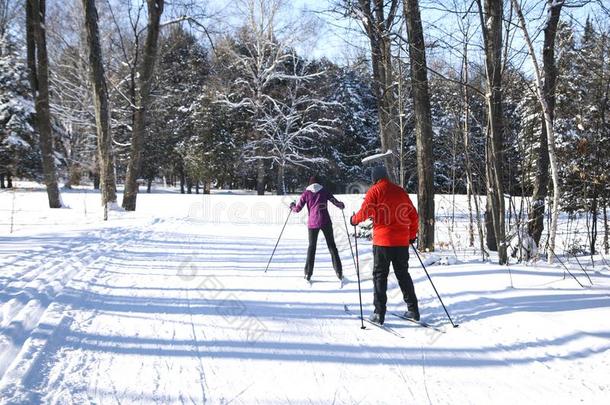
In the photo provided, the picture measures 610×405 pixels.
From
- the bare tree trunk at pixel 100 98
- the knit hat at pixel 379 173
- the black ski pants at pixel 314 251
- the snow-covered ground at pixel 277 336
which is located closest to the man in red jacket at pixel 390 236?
the knit hat at pixel 379 173

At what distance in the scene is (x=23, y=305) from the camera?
15.3 ft

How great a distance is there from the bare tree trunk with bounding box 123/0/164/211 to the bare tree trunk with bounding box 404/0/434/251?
35.7ft

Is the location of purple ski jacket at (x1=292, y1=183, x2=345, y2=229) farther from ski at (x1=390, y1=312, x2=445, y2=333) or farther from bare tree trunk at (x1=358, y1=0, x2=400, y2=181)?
bare tree trunk at (x1=358, y1=0, x2=400, y2=181)

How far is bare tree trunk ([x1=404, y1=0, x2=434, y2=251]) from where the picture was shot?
350 inches

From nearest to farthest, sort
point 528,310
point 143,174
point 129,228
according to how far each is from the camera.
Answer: point 528,310 → point 129,228 → point 143,174

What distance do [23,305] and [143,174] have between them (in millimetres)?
37139

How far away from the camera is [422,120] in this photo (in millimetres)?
9148

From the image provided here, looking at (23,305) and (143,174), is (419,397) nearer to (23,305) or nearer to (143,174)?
(23,305)

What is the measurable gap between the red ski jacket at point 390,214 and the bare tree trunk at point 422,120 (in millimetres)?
4536

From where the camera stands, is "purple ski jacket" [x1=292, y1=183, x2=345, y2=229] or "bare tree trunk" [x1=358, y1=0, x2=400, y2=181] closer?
"purple ski jacket" [x1=292, y1=183, x2=345, y2=229]

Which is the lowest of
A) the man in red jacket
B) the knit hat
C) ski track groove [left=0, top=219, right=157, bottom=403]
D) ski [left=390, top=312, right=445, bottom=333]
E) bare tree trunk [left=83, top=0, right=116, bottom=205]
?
ski [left=390, top=312, right=445, bottom=333]

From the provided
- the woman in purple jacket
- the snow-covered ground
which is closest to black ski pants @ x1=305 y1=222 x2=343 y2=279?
the woman in purple jacket

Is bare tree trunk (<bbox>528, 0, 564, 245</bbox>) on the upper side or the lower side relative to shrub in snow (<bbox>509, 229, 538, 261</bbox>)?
upper

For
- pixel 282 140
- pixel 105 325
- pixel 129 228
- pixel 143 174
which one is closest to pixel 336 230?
pixel 129 228
